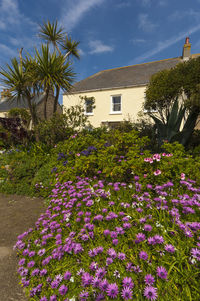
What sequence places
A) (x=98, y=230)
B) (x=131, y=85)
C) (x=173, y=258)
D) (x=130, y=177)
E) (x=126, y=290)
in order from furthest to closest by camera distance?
(x=131, y=85) → (x=130, y=177) → (x=98, y=230) → (x=173, y=258) → (x=126, y=290)

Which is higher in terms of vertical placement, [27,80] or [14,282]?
[27,80]

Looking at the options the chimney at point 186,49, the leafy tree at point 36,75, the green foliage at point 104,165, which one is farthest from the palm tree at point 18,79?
the chimney at point 186,49

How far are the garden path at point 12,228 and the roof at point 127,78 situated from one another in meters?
12.2

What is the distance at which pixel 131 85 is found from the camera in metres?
12.2

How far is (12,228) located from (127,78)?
1447cm

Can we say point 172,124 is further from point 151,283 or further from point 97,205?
point 151,283

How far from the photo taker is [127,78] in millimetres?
13484

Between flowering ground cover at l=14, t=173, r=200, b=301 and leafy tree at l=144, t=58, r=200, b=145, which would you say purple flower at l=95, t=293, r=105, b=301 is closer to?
flowering ground cover at l=14, t=173, r=200, b=301

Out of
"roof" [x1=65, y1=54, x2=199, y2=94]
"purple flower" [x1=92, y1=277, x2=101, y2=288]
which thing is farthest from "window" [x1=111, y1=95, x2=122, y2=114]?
"purple flower" [x1=92, y1=277, x2=101, y2=288]

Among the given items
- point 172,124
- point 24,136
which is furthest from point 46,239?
point 24,136

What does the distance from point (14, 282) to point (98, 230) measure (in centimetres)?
96

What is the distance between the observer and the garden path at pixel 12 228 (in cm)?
134

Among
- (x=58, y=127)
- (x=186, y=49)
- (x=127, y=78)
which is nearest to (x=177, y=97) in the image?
(x=58, y=127)

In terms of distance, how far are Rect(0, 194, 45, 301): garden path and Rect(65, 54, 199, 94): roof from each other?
1216cm
